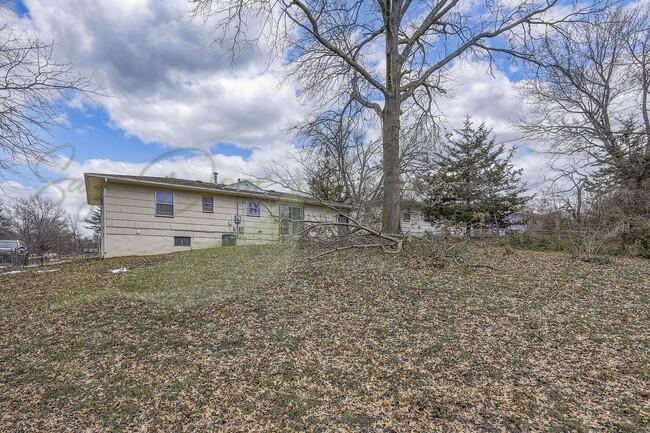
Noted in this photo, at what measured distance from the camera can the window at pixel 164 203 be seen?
38.6 ft

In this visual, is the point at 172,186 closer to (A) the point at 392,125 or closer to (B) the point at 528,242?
(A) the point at 392,125

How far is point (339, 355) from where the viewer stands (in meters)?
2.92

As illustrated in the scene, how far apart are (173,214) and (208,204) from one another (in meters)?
1.36

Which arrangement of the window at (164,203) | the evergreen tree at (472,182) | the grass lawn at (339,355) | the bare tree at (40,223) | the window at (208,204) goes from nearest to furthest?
the grass lawn at (339,355), the window at (164,203), the window at (208,204), the evergreen tree at (472,182), the bare tree at (40,223)

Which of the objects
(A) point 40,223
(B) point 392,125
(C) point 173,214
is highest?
(B) point 392,125

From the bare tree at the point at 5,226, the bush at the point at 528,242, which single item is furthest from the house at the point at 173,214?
the bare tree at the point at 5,226

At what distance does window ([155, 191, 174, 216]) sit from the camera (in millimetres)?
11760

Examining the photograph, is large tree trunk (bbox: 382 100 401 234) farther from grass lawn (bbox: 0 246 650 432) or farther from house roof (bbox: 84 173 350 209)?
grass lawn (bbox: 0 246 650 432)

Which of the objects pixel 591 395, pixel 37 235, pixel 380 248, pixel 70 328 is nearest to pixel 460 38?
pixel 380 248

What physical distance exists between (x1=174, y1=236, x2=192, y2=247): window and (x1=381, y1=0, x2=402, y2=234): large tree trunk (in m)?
8.16

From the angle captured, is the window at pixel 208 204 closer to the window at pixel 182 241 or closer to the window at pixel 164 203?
the window at pixel 164 203

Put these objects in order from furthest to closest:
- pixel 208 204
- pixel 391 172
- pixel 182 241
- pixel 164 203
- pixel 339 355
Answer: pixel 208 204
pixel 182 241
pixel 164 203
pixel 391 172
pixel 339 355

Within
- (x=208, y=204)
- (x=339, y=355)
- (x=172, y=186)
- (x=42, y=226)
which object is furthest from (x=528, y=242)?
(x=42, y=226)

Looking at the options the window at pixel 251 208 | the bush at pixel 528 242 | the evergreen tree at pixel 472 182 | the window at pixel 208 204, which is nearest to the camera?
the bush at pixel 528 242
